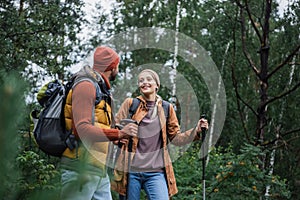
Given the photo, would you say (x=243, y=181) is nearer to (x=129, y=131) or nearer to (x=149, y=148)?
(x=149, y=148)

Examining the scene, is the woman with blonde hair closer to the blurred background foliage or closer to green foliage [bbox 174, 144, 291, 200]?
the blurred background foliage

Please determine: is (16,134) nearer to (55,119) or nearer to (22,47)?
(55,119)

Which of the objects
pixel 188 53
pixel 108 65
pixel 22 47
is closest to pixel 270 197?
pixel 22 47

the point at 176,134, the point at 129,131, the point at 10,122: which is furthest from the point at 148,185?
the point at 10,122

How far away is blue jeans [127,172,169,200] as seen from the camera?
4398 mm

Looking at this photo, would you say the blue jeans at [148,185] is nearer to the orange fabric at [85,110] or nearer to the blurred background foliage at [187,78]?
the blurred background foliage at [187,78]

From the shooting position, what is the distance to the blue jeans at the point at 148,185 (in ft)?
14.4

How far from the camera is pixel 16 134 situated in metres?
0.60

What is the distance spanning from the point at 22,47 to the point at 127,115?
363 cm

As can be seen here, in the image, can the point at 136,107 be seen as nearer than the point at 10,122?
No

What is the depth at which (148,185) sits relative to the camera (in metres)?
4.42

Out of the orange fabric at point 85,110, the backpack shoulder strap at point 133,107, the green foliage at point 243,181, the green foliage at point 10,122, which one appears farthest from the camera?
the green foliage at point 243,181

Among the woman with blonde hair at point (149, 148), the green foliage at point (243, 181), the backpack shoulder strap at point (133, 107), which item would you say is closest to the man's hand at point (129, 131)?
the woman with blonde hair at point (149, 148)

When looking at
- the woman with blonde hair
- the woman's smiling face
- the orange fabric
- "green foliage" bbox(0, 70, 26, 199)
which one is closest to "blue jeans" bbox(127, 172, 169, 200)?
the woman with blonde hair
